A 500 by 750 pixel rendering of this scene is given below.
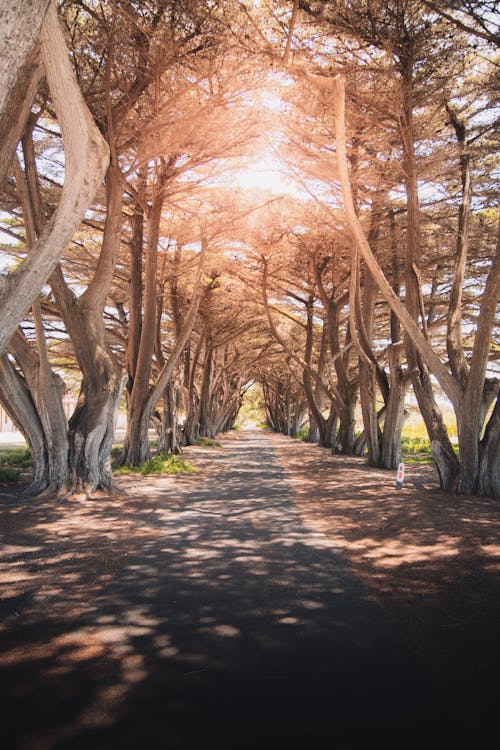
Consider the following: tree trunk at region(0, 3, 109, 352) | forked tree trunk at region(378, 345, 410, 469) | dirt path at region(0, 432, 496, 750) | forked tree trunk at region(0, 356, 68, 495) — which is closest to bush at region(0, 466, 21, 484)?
forked tree trunk at region(0, 356, 68, 495)

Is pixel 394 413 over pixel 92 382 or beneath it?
beneath

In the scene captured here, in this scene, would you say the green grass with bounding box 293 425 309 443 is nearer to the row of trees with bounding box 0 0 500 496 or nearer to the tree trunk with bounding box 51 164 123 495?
the row of trees with bounding box 0 0 500 496

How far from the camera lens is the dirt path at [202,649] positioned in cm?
219

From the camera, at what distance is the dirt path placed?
2.19m

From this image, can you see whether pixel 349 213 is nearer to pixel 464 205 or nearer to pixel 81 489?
pixel 464 205

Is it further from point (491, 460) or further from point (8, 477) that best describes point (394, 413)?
point (8, 477)

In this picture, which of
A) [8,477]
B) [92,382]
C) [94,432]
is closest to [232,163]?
[92,382]

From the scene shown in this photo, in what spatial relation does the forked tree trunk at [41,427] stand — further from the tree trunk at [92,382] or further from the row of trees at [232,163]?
the tree trunk at [92,382]

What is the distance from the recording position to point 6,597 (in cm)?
374

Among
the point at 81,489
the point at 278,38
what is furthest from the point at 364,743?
the point at 278,38

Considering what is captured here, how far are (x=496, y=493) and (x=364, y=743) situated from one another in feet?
23.7

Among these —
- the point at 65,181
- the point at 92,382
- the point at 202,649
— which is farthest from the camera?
the point at 92,382

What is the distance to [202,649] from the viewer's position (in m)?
2.93

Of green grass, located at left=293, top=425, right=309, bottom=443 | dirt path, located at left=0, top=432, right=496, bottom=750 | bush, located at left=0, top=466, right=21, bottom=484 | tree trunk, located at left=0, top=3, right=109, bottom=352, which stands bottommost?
dirt path, located at left=0, top=432, right=496, bottom=750
